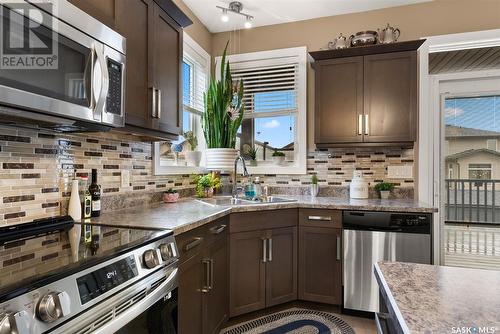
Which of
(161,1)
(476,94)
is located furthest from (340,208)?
(161,1)

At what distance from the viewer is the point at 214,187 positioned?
2.99 m

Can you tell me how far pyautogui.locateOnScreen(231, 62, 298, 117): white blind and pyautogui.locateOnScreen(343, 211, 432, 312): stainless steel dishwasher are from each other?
146 centimetres

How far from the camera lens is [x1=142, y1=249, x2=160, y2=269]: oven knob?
114cm

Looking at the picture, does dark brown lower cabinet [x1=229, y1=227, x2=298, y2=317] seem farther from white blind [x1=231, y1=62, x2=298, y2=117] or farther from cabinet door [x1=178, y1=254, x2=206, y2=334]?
white blind [x1=231, y1=62, x2=298, y2=117]

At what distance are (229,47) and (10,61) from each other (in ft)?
8.91

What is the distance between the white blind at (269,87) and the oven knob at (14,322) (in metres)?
2.86

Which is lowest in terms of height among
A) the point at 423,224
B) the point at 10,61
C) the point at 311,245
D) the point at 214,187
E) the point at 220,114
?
the point at 311,245

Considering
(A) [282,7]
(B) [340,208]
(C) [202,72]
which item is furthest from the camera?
(C) [202,72]

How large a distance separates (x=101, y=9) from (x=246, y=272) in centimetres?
193

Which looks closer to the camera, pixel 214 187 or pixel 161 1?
pixel 161 1

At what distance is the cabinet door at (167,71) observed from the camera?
1826 mm

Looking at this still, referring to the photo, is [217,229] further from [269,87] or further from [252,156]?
[269,87]

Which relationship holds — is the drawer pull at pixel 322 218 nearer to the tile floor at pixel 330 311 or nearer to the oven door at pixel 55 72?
the tile floor at pixel 330 311

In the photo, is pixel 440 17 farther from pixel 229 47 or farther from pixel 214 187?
pixel 214 187
